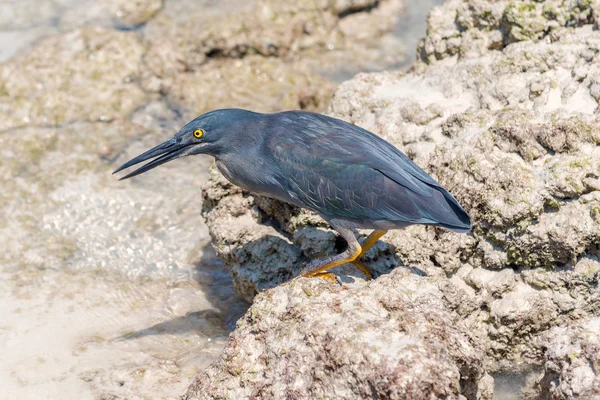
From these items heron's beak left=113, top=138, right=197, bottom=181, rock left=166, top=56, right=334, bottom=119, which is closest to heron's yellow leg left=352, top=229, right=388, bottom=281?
heron's beak left=113, top=138, right=197, bottom=181

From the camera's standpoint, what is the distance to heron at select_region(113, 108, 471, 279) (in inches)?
169

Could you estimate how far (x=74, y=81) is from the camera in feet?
26.6

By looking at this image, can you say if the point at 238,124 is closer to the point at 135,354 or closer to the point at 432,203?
the point at 432,203

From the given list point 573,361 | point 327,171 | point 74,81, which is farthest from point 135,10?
point 573,361

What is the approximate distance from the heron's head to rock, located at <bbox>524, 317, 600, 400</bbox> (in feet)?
7.65

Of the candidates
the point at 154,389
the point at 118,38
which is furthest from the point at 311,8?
the point at 154,389

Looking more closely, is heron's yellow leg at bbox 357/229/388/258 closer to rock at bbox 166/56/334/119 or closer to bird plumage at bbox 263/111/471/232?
bird plumage at bbox 263/111/471/232

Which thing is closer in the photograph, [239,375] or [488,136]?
[239,375]

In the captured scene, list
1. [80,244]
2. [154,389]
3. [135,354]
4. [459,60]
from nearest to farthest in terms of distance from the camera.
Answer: [154,389], [135,354], [459,60], [80,244]

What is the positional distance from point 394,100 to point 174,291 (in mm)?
2357

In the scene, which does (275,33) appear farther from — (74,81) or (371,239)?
(371,239)

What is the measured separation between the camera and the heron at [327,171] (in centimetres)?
430

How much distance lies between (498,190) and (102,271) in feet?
11.2

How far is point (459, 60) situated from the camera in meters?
5.80
